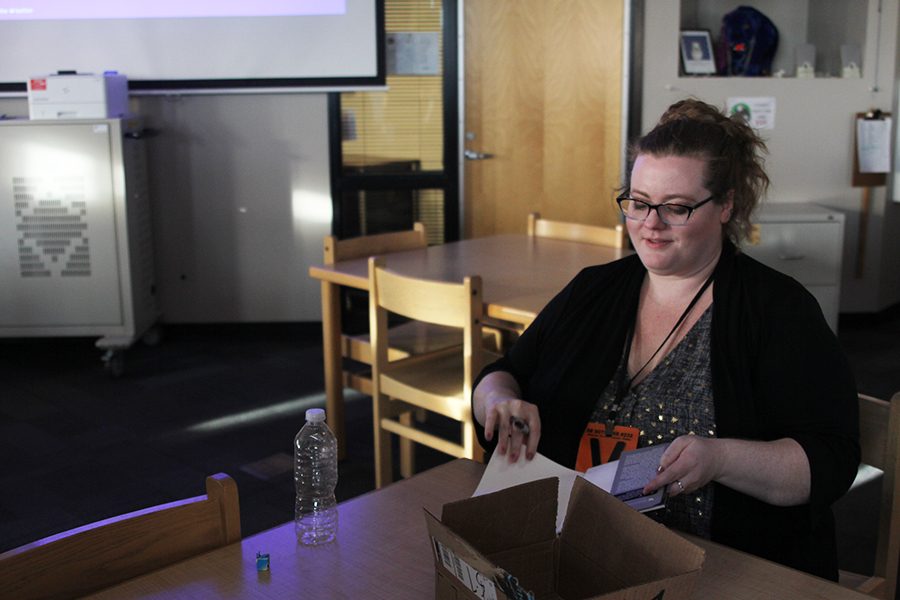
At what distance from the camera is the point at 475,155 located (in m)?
5.35

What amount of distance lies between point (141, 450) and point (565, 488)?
266cm

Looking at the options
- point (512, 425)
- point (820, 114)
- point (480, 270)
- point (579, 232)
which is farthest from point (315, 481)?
point (820, 114)

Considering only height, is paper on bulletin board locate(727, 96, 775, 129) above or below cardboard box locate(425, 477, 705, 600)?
above

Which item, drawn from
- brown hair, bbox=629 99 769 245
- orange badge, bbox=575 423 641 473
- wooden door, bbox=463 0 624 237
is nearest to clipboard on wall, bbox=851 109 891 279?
wooden door, bbox=463 0 624 237

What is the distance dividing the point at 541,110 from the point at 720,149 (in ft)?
12.1

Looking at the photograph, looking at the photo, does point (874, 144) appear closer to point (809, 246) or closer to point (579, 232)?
point (809, 246)

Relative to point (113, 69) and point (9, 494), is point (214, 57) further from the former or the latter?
point (9, 494)

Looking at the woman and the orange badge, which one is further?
the orange badge

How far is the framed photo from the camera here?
17.5 feet

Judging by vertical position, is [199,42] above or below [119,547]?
above

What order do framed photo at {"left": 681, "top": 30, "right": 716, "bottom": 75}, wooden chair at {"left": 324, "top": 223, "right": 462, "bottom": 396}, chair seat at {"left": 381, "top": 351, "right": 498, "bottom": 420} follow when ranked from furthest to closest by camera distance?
framed photo at {"left": 681, "top": 30, "right": 716, "bottom": 75} → wooden chair at {"left": 324, "top": 223, "right": 462, "bottom": 396} → chair seat at {"left": 381, "top": 351, "right": 498, "bottom": 420}

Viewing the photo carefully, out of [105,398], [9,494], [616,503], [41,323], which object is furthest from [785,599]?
[41,323]

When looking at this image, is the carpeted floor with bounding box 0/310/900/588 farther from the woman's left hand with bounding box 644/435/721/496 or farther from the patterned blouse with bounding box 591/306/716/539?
the woman's left hand with bounding box 644/435/721/496

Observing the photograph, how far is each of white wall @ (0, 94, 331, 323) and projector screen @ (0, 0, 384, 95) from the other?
24 cm
